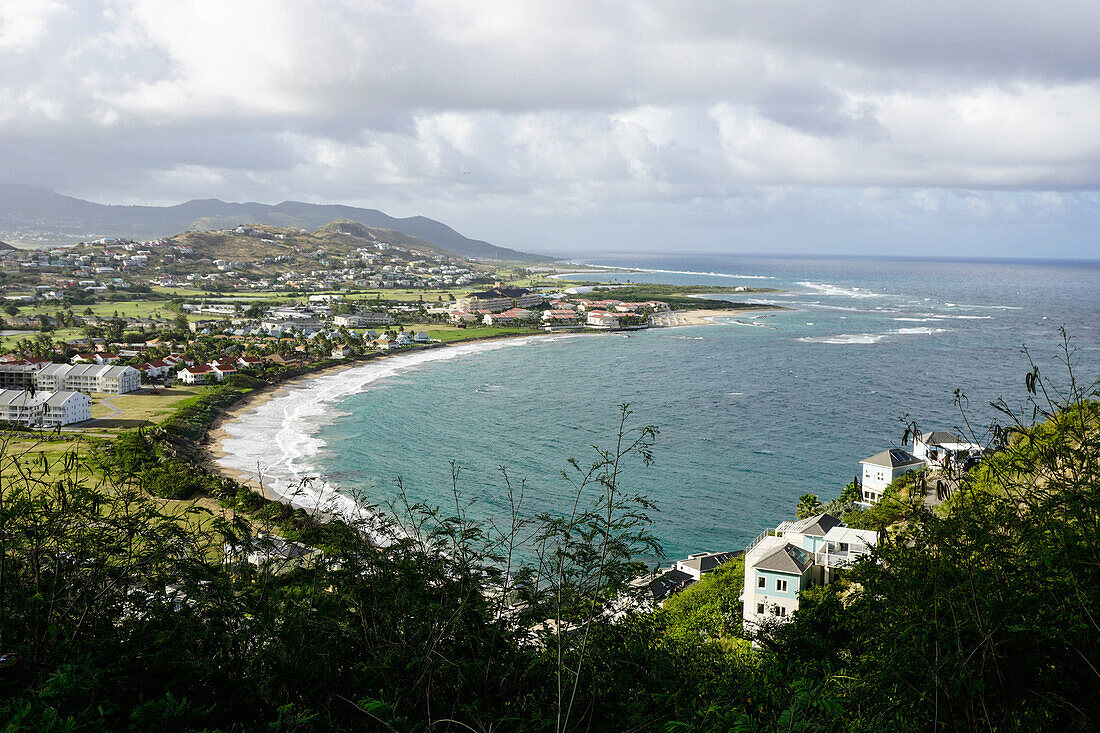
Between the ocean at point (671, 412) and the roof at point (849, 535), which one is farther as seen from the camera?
the ocean at point (671, 412)

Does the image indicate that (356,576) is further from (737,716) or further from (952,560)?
(952,560)

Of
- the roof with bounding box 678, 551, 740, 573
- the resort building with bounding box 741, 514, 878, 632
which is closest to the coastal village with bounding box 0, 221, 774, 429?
the resort building with bounding box 741, 514, 878, 632

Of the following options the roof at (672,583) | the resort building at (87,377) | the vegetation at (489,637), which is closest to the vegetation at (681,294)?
the resort building at (87,377)

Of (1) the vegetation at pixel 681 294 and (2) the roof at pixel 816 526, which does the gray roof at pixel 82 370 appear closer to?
(2) the roof at pixel 816 526

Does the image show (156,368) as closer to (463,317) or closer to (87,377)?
(87,377)

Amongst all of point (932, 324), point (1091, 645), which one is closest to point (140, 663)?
point (1091, 645)

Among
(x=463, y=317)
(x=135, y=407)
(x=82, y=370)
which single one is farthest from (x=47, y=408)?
(x=463, y=317)
